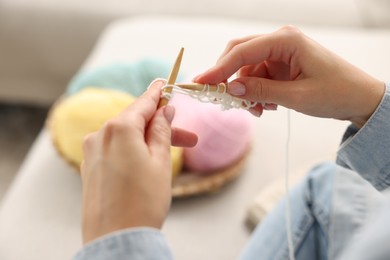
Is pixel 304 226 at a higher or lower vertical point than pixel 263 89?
lower

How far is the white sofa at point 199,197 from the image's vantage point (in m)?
0.79

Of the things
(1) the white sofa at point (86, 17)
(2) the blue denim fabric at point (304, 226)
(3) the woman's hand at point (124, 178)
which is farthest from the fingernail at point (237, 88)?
(1) the white sofa at point (86, 17)

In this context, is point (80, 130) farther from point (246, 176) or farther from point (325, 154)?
point (325, 154)

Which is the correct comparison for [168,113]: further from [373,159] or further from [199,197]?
[199,197]

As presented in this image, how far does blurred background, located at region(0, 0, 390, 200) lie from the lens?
4.66ft

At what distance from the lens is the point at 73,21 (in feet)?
4.66

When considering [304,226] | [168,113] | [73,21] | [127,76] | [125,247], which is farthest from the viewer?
[73,21]

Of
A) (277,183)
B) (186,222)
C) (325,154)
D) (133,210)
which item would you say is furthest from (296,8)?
(133,210)

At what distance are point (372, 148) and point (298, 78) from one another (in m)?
0.13

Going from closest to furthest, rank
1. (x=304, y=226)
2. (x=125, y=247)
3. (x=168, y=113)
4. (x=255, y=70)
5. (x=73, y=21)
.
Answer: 1. (x=125, y=247)
2. (x=168, y=113)
3. (x=255, y=70)
4. (x=304, y=226)
5. (x=73, y=21)

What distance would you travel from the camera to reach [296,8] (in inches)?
56.8

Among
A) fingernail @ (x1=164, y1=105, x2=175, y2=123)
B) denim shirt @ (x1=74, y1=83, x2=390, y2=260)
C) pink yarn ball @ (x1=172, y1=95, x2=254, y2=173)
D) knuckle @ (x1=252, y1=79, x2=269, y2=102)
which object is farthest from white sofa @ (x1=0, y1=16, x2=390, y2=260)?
fingernail @ (x1=164, y1=105, x2=175, y2=123)

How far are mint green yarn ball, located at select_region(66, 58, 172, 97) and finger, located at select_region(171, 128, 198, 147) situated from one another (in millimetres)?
456

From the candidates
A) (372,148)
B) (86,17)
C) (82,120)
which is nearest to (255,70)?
(372,148)
